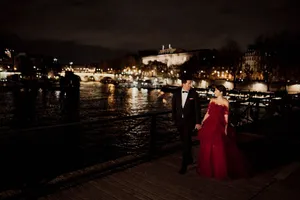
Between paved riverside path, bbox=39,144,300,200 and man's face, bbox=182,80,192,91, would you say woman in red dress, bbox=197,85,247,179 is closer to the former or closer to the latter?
paved riverside path, bbox=39,144,300,200

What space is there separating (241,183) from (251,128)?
8301 millimetres

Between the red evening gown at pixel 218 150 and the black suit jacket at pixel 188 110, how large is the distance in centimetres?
27

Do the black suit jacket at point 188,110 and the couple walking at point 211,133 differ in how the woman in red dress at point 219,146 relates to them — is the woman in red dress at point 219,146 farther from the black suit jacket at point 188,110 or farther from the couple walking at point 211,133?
the black suit jacket at point 188,110

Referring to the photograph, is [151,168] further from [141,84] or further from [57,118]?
[141,84]

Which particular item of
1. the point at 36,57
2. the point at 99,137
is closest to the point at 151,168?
the point at 99,137

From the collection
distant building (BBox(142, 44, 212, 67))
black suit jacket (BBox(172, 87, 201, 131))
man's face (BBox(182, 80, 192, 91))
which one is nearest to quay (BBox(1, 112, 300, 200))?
black suit jacket (BBox(172, 87, 201, 131))

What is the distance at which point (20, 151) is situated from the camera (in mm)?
14945

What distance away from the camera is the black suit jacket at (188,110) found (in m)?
6.37

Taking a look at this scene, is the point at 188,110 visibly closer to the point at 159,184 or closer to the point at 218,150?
the point at 218,150

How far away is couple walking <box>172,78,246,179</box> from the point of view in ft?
20.0

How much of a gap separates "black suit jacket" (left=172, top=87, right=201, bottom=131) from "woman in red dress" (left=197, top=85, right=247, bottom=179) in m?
0.26

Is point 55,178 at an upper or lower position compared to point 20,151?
upper

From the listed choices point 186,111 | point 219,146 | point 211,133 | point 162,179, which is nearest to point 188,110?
point 186,111

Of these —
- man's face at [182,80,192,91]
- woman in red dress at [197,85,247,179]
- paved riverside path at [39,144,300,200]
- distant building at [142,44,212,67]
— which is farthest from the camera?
distant building at [142,44,212,67]
